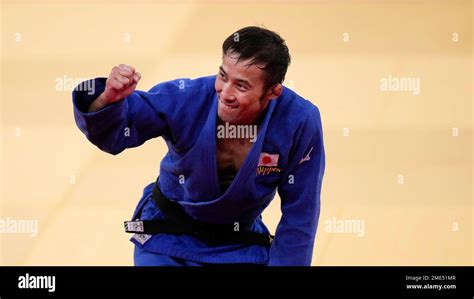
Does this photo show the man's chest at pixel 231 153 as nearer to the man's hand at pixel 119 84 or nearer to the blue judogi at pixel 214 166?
the blue judogi at pixel 214 166

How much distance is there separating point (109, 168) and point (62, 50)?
68 cm

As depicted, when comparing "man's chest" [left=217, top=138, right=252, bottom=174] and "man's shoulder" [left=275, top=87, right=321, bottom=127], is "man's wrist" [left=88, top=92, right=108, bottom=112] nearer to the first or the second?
"man's chest" [left=217, top=138, right=252, bottom=174]

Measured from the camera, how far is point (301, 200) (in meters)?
3.61

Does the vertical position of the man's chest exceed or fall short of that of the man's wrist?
it falls short

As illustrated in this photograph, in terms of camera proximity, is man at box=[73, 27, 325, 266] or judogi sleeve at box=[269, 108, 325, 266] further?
judogi sleeve at box=[269, 108, 325, 266]

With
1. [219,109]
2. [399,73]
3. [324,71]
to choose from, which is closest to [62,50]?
[324,71]

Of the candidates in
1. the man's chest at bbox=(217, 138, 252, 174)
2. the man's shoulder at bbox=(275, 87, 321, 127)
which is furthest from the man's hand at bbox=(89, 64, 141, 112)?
the man's shoulder at bbox=(275, 87, 321, 127)

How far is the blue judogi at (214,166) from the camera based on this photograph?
11.4ft

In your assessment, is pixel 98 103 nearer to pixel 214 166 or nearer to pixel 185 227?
pixel 214 166

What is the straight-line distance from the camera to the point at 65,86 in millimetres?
5570

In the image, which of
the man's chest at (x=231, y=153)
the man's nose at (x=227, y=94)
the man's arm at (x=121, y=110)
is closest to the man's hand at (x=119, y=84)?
the man's arm at (x=121, y=110)

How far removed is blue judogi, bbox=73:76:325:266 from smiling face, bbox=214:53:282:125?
0.07 metres

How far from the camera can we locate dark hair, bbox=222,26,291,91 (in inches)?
132

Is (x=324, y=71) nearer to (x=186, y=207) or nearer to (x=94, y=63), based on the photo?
(x=94, y=63)
